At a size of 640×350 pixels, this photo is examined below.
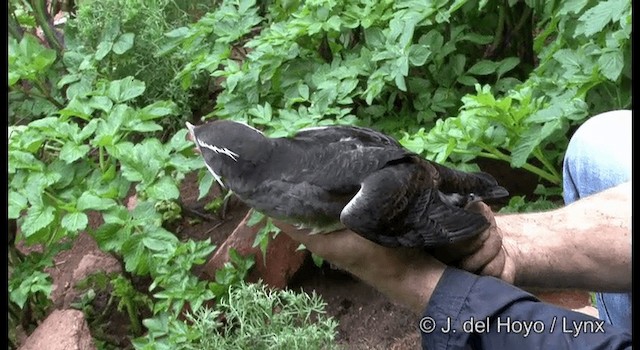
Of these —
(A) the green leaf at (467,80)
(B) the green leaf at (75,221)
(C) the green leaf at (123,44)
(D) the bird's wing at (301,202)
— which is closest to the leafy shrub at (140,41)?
(C) the green leaf at (123,44)

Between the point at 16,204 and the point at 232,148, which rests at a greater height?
the point at 232,148

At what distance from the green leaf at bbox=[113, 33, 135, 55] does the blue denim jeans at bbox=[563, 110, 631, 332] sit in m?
1.02

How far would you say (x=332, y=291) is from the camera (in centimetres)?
189

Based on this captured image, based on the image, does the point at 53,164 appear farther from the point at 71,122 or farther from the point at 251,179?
the point at 251,179

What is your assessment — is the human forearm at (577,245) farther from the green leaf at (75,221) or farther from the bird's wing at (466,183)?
the green leaf at (75,221)

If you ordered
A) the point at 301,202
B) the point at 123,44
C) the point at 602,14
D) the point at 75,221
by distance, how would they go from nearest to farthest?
the point at 301,202 < the point at 602,14 < the point at 75,221 < the point at 123,44

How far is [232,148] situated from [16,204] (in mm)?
524

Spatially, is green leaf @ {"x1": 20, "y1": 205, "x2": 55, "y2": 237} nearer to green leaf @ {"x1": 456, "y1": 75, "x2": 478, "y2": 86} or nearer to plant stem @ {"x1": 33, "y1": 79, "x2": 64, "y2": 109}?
plant stem @ {"x1": 33, "y1": 79, "x2": 64, "y2": 109}

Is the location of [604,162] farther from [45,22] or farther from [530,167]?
[45,22]

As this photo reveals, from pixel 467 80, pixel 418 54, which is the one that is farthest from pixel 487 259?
pixel 467 80

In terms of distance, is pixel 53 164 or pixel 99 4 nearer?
pixel 53 164

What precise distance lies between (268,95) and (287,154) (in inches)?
27.6

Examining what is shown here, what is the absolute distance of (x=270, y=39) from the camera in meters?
1.86

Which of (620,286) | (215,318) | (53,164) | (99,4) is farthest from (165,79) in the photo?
(620,286)
